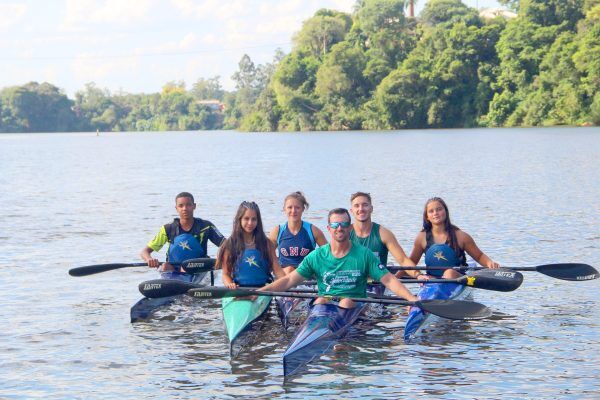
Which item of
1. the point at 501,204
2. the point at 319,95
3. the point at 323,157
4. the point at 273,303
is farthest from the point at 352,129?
the point at 273,303

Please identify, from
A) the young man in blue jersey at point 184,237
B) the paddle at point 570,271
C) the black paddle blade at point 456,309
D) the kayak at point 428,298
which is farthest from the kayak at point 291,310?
the paddle at point 570,271

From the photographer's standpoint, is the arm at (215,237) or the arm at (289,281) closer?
the arm at (289,281)

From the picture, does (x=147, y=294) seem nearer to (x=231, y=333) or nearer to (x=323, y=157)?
(x=231, y=333)

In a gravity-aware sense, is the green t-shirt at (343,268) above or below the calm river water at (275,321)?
above

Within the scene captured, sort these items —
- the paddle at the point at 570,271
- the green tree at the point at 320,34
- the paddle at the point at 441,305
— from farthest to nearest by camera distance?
the green tree at the point at 320,34 < the paddle at the point at 570,271 < the paddle at the point at 441,305

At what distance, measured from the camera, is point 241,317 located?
11.0m

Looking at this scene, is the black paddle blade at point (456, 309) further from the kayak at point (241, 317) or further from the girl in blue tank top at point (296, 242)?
the girl in blue tank top at point (296, 242)

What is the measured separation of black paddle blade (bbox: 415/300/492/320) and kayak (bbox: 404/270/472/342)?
2.97 feet

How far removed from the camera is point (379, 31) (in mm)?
121938

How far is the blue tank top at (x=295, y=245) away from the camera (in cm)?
1267

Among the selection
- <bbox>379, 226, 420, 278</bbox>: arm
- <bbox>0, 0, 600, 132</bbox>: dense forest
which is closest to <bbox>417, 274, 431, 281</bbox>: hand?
<bbox>379, 226, 420, 278</bbox>: arm

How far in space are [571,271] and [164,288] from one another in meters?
5.57

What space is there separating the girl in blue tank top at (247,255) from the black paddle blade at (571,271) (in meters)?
4.04

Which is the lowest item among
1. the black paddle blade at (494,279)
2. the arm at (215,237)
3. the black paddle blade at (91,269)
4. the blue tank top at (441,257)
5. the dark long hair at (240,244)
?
the black paddle blade at (91,269)
